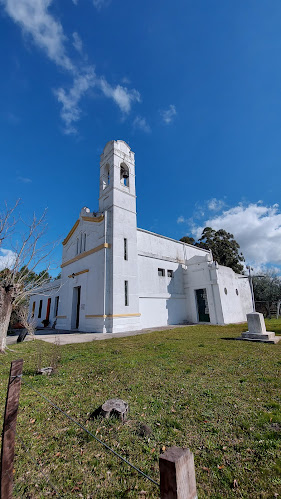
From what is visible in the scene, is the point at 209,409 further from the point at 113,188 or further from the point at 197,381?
the point at 113,188

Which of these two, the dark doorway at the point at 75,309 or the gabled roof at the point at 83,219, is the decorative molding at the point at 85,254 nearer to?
the gabled roof at the point at 83,219

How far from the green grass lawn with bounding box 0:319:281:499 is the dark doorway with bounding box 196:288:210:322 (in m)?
13.8

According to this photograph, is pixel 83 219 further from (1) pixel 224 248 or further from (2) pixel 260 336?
(1) pixel 224 248

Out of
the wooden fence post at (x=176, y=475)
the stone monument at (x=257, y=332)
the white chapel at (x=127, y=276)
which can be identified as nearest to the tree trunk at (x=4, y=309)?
the white chapel at (x=127, y=276)

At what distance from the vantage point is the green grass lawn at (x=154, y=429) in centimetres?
214

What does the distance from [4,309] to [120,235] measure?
30.2ft

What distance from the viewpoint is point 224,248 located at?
1430 inches

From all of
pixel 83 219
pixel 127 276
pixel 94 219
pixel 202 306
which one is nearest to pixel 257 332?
pixel 127 276

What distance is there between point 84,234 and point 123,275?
6150 millimetres

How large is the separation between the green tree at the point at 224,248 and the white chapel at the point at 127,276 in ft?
42.3

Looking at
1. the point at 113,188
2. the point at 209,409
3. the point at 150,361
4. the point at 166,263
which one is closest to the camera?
the point at 209,409

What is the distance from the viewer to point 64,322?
62.5ft

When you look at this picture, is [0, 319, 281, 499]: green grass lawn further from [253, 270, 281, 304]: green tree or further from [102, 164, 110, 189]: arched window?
[253, 270, 281, 304]: green tree

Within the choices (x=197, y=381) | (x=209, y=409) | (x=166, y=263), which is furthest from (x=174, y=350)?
(x=166, y=263)
